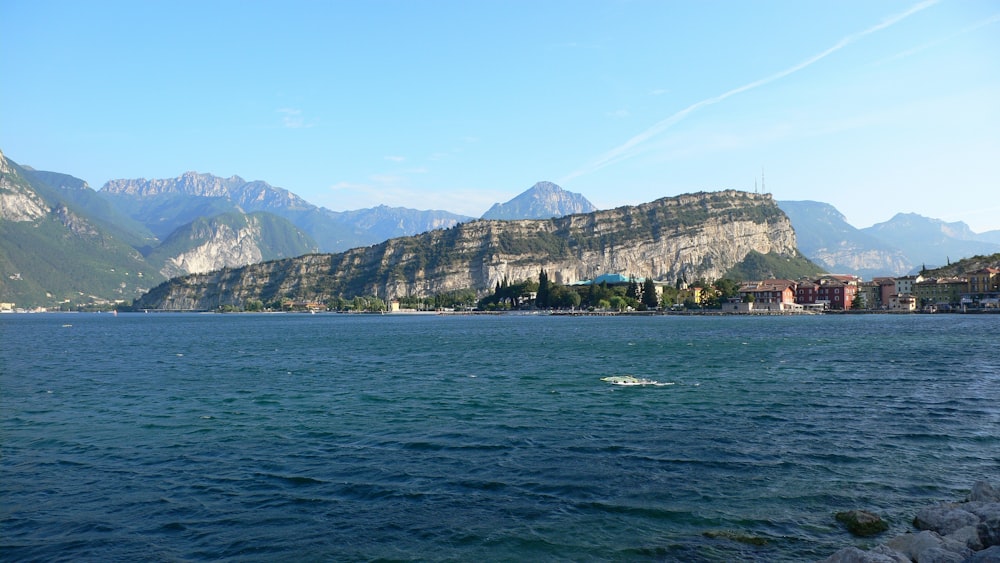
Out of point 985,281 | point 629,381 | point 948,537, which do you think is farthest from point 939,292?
point 948,537

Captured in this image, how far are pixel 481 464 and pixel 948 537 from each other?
1228 centimetres

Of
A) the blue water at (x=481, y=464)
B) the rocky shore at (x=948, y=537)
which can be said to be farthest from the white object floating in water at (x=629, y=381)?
the rocky shore at (x=948, y=537)

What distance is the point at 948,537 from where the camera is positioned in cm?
1296

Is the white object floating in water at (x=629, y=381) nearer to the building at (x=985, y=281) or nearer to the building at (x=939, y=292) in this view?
the building at (x=985, y=281)

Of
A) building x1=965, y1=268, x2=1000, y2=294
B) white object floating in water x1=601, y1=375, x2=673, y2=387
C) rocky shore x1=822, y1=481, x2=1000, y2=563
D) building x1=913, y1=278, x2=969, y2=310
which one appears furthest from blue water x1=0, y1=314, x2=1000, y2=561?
building x1=913, y1=278, x2=969, y2=310

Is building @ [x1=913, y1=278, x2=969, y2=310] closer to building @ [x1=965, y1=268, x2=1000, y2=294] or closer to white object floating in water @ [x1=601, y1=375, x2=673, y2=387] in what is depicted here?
building @ [x1=965, y1=268, x2=1000, y2=294]

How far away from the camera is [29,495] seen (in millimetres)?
18062

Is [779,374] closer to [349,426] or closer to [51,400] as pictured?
[349,426]

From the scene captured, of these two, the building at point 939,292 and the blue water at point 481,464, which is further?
the building at point 939,292

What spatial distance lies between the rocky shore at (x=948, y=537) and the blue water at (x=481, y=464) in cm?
98

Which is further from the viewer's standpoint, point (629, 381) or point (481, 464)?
point (629, 381)

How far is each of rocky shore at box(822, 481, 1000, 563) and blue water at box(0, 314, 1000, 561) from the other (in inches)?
38.8

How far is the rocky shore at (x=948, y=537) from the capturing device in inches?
451

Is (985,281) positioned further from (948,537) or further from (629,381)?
(948,537)
